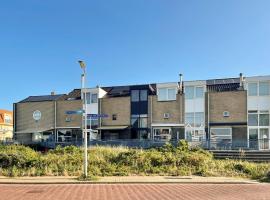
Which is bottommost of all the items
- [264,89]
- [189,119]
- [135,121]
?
[135,121]

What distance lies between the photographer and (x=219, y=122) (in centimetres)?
4181

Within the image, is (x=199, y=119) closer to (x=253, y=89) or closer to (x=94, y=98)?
(x=253, y=89)

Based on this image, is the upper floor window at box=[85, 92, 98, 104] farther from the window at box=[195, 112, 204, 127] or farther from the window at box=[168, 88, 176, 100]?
the window at box=[195, 112, 204, 127]

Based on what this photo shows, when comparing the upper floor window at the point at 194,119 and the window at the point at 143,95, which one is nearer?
the upper floor window at the point at 194,119

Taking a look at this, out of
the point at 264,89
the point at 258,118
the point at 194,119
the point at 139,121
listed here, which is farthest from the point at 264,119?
the point at 139,121

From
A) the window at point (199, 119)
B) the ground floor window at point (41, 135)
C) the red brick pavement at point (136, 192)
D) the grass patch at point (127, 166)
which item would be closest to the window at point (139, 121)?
the window at point (199, 119)

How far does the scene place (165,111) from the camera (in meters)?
44.5

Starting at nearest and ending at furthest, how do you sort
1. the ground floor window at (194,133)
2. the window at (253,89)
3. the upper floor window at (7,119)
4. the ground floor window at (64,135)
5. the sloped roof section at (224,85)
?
the window at (253,89), the ground floor window at (194,133), the sloped roof section at (224,85), the ground floor window at (64,135), the upper floor window at (7,119)

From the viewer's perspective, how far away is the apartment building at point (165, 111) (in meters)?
40.8

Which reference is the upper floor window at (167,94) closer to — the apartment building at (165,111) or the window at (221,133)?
the apartment building at (165,111)

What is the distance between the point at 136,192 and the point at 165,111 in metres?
30.0

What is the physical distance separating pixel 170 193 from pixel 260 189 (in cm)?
382

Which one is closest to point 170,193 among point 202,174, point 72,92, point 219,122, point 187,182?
point 187,182

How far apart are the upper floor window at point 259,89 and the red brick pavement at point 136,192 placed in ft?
81.4
